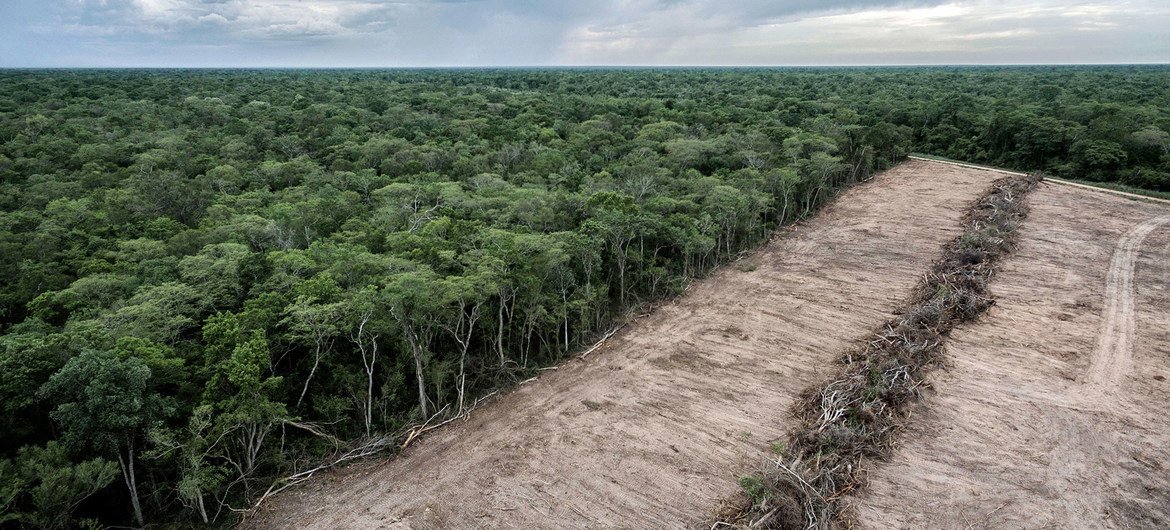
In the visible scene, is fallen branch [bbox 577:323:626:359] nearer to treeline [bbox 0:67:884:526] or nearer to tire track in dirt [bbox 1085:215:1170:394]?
treeline [bbox 0:67:884:526]

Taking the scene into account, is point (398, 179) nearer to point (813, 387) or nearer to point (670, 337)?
point (670, 337)

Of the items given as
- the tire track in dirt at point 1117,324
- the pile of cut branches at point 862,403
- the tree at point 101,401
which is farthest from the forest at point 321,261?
the tire track in dirt at point 1117,324

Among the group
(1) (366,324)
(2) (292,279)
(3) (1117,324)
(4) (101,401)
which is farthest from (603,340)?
(3) (1117,324)

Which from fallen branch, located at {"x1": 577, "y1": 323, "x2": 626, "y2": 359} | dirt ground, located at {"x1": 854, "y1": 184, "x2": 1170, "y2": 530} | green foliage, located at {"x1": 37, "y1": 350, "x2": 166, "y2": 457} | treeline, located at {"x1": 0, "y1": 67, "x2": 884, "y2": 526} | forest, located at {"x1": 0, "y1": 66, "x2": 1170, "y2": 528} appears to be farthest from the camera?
fallen branch, located at {"x1": 577, "y1": 323, "x2": 626, "y2": 359}

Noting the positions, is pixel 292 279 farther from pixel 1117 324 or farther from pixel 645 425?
pixel 1117 324

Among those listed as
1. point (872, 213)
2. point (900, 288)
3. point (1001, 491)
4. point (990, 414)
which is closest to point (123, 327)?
Answer: point (1001, 491)

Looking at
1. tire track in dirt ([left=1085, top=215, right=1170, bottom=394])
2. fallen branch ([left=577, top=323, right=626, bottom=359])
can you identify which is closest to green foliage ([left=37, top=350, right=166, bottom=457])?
fallen branch ([left=577, top=323, right=626, bottom=359])

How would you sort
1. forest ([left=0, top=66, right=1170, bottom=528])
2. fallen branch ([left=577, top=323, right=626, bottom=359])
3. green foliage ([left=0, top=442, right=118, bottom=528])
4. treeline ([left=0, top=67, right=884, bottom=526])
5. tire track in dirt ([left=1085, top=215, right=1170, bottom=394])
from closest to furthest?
green foliage ([left=0, top=442, right=118, bottom=528]), treeline ([left=0, top=67, right=884, bottom=526]), forest ([left=0, top=66, right=1170, bottom=528]), tire track in dirt ([left=1085, top=215, right=1170, bottom=394]), fallen branch ([left=577, top=323, right=626, bottom=359])
